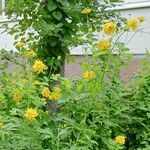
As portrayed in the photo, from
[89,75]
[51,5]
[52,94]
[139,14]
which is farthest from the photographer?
[139,14]

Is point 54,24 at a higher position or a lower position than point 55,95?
higher

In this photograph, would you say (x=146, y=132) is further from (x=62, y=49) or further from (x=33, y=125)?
(x=62, y=49)

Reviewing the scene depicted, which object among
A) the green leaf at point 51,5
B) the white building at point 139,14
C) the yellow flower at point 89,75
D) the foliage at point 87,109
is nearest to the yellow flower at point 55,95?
the foliage at point 87,109

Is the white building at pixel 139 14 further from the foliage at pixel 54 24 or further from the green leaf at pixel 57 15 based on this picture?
the green leaf at pixel 57 15

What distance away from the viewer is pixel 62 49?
13.7 ft

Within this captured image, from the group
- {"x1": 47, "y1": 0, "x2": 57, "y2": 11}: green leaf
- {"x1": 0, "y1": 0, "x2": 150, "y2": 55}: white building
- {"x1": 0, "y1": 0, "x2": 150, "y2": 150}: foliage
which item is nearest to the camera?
{"x1": 0, "y1": 0, "x2": 150, "y2": 150}: foliage

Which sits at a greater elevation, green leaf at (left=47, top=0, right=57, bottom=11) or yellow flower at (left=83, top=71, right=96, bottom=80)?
green leaf at (left=47, top=0, right=57, bottom=11)

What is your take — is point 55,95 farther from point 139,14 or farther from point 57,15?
point 139,14

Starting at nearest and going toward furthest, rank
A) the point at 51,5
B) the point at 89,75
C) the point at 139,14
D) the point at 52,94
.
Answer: the point at 89,75 < the point at 52,94 < the point at 51,5 < the point at 139,14

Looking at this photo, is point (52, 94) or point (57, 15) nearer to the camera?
point (52, 94)

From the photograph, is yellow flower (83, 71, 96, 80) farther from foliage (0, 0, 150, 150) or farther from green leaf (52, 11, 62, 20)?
green leaf (52, 11, 62, 20)

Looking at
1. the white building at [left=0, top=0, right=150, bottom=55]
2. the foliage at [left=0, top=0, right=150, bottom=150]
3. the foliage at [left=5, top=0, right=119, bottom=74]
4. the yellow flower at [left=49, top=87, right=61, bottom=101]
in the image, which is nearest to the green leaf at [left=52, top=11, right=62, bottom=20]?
the foliage at [left=5, top=0, right=119, bottom=74]

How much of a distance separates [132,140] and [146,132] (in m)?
0.20

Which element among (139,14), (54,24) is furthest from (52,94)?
(139,14)
